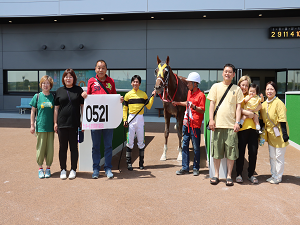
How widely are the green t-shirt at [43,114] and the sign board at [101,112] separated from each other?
65 centimetres

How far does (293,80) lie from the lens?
14.3m

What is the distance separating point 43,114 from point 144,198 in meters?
2.39

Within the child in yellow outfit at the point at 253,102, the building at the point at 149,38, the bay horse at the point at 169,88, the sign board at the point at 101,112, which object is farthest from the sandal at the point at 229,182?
the building at the point at 149,38

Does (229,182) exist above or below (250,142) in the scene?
below

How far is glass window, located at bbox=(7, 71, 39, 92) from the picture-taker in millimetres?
17000

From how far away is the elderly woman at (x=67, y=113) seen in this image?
427 centimetres

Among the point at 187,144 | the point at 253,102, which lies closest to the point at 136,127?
the point at 187,144

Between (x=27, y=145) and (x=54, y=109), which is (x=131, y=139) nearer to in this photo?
(x=54, y=109)

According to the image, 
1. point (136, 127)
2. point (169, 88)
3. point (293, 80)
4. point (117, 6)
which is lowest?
point (136, 127)

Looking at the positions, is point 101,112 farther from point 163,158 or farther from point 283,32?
point 283,32

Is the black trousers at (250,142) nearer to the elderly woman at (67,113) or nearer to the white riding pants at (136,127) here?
the white riding pants at (136,127)

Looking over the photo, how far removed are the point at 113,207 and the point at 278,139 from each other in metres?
2.93

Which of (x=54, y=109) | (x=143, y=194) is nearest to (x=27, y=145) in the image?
(x=54, y=109)

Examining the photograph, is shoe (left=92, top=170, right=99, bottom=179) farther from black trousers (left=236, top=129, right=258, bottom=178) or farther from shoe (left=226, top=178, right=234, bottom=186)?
black trousers (left=236, top=129, right=258, bottom=178)
